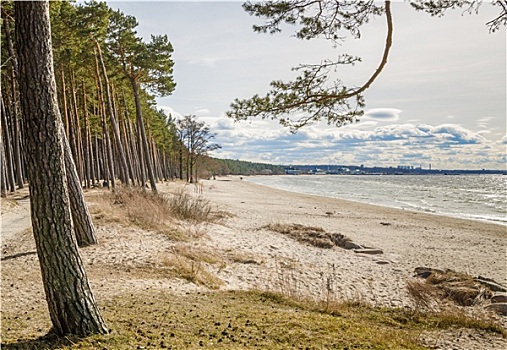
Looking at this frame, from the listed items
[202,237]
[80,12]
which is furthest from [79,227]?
[80,12]

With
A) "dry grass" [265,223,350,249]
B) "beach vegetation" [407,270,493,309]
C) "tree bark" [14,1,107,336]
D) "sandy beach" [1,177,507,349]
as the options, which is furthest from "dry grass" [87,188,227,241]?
"tree bark" [14,1,107,336]

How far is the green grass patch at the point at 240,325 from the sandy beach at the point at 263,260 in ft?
2.07

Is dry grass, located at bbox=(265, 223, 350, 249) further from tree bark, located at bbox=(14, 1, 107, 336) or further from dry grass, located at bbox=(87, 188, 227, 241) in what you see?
tree bark, located at bbox=(14, 1, 107, 336)

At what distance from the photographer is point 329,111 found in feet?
23.6

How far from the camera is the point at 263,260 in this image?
35.8ft

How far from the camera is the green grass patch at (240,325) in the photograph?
409 centimetres

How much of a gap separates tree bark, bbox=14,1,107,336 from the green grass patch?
1.05ft

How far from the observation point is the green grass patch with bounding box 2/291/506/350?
409 centimetres

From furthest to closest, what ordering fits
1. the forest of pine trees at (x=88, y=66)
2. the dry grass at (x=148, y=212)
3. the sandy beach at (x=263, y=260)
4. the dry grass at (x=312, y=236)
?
the forest of pine trees at (x=88, y=66) < the dry grass at (x=312, y=236) < the dry grass at (x=148, y=212) < the sandy beach at (x=263, y=260)

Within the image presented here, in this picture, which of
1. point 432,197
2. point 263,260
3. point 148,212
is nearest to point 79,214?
point 148,212

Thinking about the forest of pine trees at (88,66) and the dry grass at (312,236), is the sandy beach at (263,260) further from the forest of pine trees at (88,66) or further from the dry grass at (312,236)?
the forest of pine trees at (88,66)

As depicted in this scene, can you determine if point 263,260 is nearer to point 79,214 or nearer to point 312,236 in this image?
point 312,236

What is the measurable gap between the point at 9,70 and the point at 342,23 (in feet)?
74.5

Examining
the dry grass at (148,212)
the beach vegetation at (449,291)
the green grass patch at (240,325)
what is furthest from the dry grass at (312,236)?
the green grass patch at (240,325)
